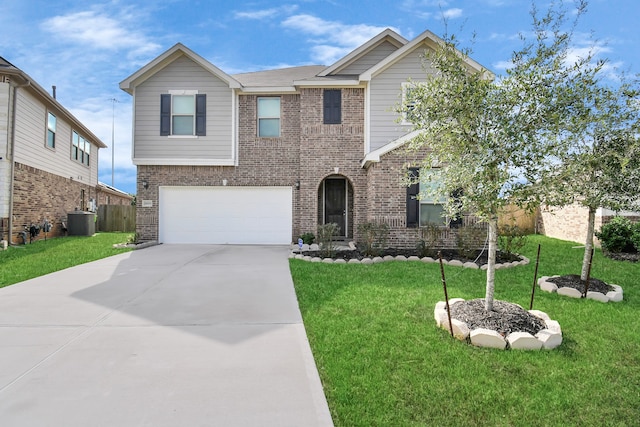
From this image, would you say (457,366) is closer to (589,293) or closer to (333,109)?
(589,293)

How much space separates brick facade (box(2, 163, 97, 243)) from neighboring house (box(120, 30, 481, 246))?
4.47 meters

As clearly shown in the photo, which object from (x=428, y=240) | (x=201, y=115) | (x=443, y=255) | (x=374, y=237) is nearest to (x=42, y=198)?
(x=201, y=115)

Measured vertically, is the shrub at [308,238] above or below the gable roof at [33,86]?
below

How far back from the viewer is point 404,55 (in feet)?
41.0

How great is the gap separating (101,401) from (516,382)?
11.2 ft

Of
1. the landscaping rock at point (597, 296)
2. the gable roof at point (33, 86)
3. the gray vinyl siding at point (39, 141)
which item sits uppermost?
the gable roof at point (33, 86)

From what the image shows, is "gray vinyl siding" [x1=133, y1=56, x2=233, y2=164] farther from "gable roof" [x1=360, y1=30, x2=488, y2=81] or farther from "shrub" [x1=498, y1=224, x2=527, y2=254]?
"shrub" [x1=498, y1=224, x2=527, y2=254]

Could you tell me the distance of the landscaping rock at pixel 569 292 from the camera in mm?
6391

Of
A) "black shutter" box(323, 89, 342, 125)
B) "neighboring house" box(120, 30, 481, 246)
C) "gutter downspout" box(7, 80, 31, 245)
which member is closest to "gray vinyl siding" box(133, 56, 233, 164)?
"neighboring house" box(120, 30, 481, 246)

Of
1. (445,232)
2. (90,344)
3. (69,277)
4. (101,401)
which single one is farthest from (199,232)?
(101,401)

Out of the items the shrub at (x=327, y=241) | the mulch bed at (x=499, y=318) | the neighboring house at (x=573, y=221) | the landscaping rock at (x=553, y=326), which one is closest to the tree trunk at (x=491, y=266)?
the mulch bed at (x=499, y=318)

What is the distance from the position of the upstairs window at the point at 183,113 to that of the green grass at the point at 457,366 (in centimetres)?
930

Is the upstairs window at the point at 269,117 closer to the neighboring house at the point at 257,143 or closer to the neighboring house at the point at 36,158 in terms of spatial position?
the neighboring house at the point at 257,143

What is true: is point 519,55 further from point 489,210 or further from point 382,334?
point 382,334
